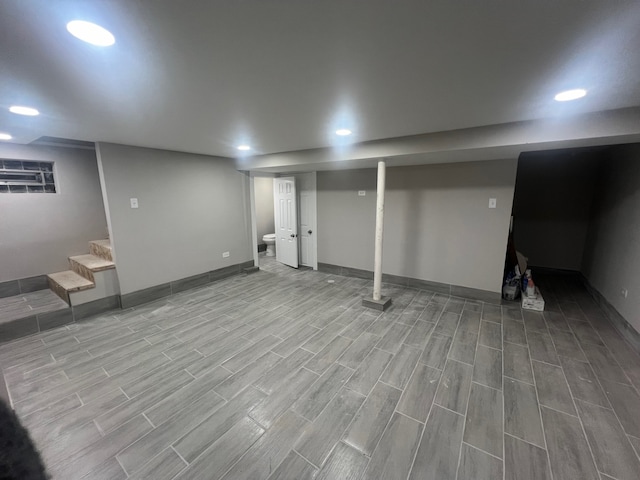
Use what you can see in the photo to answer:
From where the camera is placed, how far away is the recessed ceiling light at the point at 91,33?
41.0 inches

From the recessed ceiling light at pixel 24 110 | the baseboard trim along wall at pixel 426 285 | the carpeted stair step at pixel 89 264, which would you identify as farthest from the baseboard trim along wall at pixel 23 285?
the baseboard trim along wall at pixel 426 285

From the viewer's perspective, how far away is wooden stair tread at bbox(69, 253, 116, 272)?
3.46 meters

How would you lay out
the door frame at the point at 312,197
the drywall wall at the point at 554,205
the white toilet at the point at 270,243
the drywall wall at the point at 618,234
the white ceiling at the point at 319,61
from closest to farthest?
1. the white ceiling at the point at 319,61
2. the drywall wall at the point at 618,234
3. the drywall wall at the point at 554,205
4. the door frame at the point at 312,197
5. the white toilet at the point at 270,243

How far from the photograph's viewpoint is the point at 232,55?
51.5 inches

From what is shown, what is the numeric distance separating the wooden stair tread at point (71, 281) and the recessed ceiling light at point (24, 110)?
2.12m

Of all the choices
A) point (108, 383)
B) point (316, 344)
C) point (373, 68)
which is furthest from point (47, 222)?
point (373, 68)

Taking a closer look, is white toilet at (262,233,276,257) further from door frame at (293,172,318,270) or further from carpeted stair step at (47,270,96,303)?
carpeted stair step at (47,270,96,303)

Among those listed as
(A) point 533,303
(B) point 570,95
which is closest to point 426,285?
(A) point 533,303

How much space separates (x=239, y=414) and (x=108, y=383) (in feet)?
4.28

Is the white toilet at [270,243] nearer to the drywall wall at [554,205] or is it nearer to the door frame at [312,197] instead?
the door frame at [312,197]

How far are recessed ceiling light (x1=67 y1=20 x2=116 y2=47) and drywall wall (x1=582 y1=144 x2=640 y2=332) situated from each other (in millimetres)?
4880

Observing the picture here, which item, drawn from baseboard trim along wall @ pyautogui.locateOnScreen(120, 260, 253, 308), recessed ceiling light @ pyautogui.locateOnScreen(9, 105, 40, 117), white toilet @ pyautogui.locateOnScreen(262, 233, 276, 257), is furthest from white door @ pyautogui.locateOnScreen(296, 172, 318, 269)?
recessed ceiling light @ pyautogui.locateOnScreen(9, 105, 40, 117)

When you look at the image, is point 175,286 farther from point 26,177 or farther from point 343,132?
point 343,132

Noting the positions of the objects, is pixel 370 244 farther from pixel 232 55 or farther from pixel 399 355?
pixel 232 55
